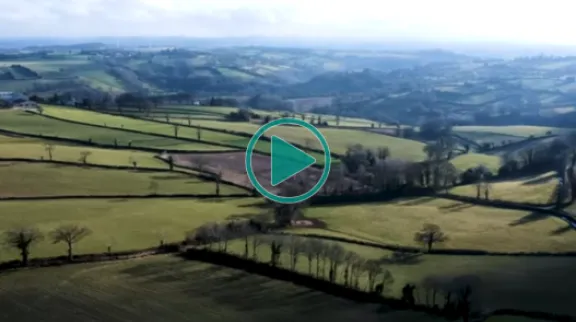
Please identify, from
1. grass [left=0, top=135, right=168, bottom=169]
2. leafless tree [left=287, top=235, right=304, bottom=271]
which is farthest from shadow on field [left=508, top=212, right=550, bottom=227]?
grass [left=0, top=135, right=168, bottom=169]

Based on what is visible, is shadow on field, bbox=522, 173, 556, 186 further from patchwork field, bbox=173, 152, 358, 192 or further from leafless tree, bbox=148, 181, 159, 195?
leafless tree, bbox=148, 181, 159, 195

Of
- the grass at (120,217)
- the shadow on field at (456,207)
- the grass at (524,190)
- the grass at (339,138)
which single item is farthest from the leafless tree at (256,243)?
the grass at (339,138)

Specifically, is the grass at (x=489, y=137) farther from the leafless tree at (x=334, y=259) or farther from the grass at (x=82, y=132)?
the leafless tree at (x=334, y=259)

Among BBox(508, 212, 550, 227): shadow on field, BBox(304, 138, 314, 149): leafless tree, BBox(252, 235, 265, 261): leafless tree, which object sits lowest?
BBox(508, 212, 550, 227): shadow on field

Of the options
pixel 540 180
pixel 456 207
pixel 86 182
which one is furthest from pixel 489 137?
pixel 86 182

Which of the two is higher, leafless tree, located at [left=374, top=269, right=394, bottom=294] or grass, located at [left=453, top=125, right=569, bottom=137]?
grass, located at [left=453, top=125, right=569, bottom=137]

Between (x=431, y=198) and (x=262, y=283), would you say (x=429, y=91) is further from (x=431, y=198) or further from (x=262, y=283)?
(x=262, y=283)

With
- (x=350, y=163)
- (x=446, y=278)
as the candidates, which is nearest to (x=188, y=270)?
(x=446, y=278)
